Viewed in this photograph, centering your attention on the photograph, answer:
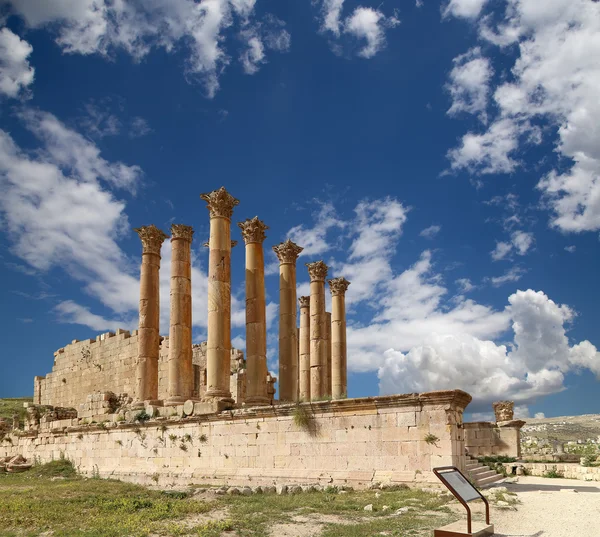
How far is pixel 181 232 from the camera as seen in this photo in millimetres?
25406

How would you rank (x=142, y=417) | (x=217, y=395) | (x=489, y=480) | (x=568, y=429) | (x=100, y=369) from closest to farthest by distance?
(x=489, y=480) < (x=217, y=395) < (x=142, y=417) < (x=100, y=369) < (x=568, y=429)

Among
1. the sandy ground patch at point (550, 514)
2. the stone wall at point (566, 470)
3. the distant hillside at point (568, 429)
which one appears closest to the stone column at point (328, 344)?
the stone wall at point (566, 470)

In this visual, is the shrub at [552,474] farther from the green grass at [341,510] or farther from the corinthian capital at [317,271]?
the corinthian capital at [317,271]

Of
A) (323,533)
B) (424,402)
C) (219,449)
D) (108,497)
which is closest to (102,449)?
(219,449)

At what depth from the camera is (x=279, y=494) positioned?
1474cm

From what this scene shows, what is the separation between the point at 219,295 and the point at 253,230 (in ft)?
11.5

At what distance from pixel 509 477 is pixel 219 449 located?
9.53 metres

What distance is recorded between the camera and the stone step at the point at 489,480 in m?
15.9

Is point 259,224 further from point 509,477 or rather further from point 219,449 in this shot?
point 509,477

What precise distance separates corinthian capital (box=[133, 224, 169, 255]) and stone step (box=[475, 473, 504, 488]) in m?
16.8

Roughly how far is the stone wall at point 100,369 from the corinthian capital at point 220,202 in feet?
35.4

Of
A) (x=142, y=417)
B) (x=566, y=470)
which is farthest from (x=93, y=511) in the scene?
(x=566, y=470)

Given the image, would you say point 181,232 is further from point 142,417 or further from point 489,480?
point 489,480

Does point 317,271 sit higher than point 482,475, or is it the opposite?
point 317,271
